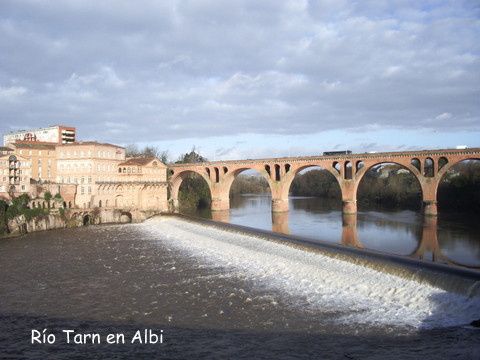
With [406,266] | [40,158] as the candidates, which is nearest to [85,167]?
[40,158]

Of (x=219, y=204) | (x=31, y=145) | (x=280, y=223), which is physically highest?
(x=31, y=145)

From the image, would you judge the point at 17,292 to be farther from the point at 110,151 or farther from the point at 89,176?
the point at 110,151

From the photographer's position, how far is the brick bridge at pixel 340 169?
43812mm

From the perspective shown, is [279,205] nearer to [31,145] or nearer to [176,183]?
[176,183]

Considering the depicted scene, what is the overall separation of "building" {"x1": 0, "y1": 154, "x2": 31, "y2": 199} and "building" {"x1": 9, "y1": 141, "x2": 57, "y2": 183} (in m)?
7.54

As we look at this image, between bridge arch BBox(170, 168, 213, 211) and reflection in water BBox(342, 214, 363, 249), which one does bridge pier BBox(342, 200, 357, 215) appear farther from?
bridge arch BBox(170, 168, 213, 211)

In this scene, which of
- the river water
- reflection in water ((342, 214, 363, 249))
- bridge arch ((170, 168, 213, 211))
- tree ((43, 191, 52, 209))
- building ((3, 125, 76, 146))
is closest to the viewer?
the river water

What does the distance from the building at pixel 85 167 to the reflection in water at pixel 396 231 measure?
19039mm

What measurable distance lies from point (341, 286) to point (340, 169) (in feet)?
114

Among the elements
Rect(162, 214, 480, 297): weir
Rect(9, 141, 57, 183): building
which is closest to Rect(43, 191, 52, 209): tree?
Rect(9, 141, 57, 183): building

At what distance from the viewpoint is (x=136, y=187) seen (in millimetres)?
52719

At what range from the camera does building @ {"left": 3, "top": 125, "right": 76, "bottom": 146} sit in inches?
3091

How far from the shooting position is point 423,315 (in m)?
13.4

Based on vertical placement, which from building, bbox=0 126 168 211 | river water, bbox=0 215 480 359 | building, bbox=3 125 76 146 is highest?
building, bbox=3 125 76 146
